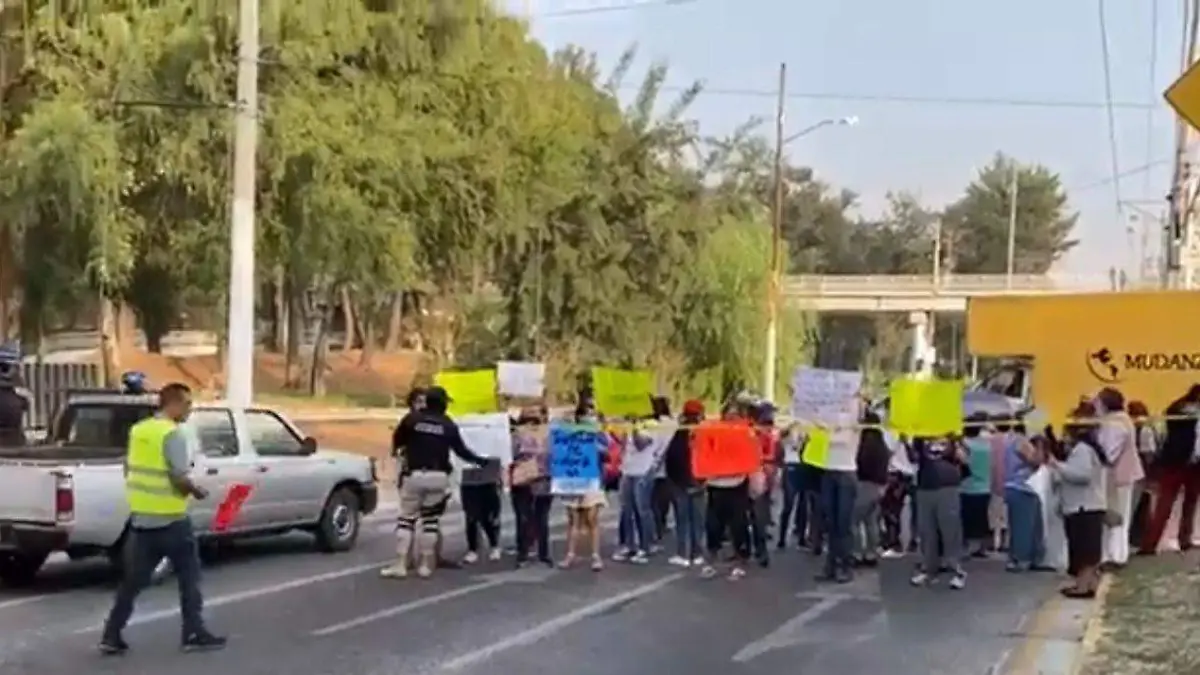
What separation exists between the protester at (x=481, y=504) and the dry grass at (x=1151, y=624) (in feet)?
18.1

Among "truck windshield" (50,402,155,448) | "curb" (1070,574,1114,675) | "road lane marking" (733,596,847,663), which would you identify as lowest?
"road lane marking" (733,596,847,663)

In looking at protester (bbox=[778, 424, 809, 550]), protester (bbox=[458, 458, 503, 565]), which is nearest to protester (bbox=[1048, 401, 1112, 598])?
protester (bbox=[778, 424, 809, 550])

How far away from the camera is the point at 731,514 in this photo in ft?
52.7

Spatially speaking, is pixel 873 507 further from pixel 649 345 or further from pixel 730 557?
pixel 649 345

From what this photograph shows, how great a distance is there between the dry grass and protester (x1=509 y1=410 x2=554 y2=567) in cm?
513

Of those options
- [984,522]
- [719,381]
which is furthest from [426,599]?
[719,381]

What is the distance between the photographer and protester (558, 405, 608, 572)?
54.5 ft

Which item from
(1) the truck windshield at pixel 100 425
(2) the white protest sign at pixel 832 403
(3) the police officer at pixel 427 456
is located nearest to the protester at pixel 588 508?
(3) the police officer at pixel 427 456

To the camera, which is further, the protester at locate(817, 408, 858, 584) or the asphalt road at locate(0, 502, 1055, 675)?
the protester at locate(817, 408, 858, 584)

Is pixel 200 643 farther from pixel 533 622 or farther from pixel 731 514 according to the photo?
pixel 731 514

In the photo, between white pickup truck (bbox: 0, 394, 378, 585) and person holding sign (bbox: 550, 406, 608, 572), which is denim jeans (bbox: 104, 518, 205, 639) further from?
person holding sign (bbox: 550, 406, 608, 572)

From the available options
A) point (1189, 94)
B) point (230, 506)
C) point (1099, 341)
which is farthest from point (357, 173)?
point (1189, 94)

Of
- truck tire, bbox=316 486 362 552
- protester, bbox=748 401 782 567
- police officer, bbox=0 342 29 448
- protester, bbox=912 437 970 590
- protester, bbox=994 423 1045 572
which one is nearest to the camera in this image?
protester, bbox=912 437 970 590

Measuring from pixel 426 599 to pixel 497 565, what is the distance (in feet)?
8.19
